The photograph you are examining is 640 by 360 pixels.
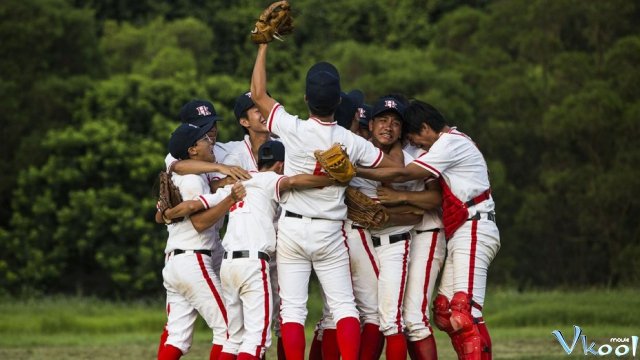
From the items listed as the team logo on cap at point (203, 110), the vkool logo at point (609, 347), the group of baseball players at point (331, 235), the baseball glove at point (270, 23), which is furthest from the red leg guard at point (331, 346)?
the vkool logo at point (609, 347)

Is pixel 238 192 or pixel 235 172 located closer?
pixel 238 192

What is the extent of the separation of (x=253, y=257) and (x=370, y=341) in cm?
124

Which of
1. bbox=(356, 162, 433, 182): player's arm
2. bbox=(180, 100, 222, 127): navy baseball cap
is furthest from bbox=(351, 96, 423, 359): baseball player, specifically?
bbox=(180, 100, 222, 127): navy baseball cap

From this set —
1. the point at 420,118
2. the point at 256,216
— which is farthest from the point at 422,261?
the point at 256,216

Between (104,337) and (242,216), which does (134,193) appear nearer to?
(104,337)

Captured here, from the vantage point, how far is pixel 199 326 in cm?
2048

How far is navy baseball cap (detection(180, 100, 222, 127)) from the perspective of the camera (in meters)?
10.2

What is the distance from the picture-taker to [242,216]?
927cm

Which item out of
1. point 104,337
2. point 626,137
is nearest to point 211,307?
point 104,337

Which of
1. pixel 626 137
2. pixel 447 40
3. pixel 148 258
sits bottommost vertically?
pixel 148 258

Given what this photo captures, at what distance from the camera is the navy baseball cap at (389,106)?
31.5ft

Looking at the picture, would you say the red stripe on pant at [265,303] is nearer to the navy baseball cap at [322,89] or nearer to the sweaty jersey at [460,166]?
the navy baseball cap at [322,89]

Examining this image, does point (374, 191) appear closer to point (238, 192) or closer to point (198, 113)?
point (238, 192)

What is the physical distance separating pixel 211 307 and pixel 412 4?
96.7 feet
